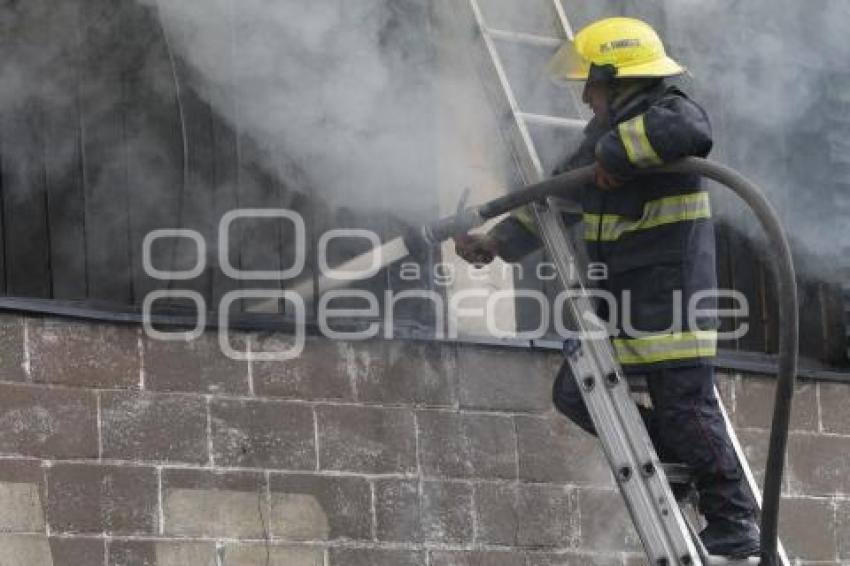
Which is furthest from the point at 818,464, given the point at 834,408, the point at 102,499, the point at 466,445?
the point at 102,499

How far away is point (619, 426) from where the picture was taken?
525 cm

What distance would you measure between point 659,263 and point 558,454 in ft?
4.72

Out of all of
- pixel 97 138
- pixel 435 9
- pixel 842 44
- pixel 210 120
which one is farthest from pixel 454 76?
pixel 842 44

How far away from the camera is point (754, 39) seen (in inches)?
301

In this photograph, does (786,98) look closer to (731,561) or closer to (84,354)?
(731,561)

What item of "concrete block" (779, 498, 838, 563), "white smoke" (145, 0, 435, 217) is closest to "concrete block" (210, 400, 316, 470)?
"white smoke" (145, 0, 435, 217)

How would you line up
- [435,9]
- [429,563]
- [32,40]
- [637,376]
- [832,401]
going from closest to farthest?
[637,376]
[32,40]
[429,563]
[435,9]
[832,401]

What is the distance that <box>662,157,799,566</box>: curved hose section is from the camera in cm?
469

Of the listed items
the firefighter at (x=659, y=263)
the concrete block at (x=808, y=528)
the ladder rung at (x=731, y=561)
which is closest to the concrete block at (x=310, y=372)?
the firefighter at (x=659, y=263)

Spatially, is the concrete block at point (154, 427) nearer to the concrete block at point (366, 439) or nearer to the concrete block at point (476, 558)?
the concrete block at point (366, 439)

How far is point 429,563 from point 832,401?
2.08m

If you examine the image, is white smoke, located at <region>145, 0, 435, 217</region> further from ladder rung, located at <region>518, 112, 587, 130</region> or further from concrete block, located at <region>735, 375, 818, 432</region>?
concrete block, located at <region>735, 375, 818, 432</region>

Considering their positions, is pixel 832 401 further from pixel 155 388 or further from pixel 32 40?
pixel 32 40

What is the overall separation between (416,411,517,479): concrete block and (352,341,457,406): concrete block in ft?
0.23
